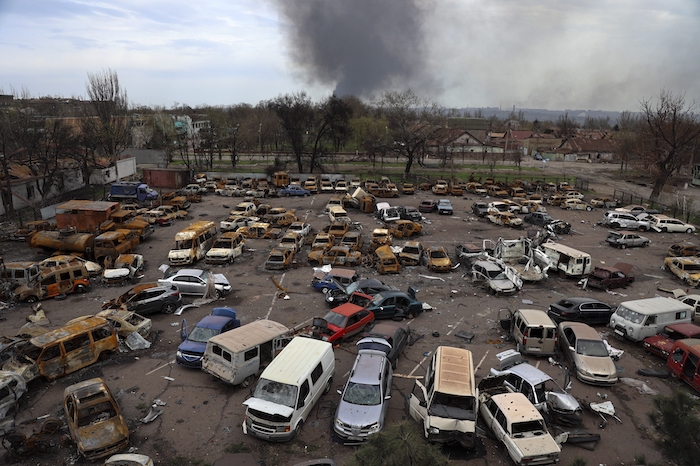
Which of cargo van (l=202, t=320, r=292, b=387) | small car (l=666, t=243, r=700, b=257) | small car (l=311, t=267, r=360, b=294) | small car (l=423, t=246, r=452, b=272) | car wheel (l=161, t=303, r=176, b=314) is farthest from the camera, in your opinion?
small car (l=666, t=243, r=700, b=257)

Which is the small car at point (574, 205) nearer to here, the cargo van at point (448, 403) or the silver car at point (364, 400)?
the cargo van at point (448, 403)

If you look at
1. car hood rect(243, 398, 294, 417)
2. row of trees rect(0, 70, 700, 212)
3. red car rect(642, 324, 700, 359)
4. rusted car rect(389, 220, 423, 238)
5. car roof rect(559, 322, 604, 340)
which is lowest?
car hood rect(243, 398, 294, 417)

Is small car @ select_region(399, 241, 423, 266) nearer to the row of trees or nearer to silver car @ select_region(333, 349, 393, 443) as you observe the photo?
silver car @ select_region(333, 349, 393, 443)

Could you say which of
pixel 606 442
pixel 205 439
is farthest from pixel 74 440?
pixel 606 442

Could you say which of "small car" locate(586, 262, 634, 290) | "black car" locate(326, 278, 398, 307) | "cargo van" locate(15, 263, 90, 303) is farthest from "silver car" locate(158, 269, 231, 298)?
"small car" locate(586, 262, 634, 290)

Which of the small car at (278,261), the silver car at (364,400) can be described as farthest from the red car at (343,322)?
the small car at (278,261)

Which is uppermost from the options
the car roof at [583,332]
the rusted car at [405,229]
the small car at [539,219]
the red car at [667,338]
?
the small car at [539,219]
